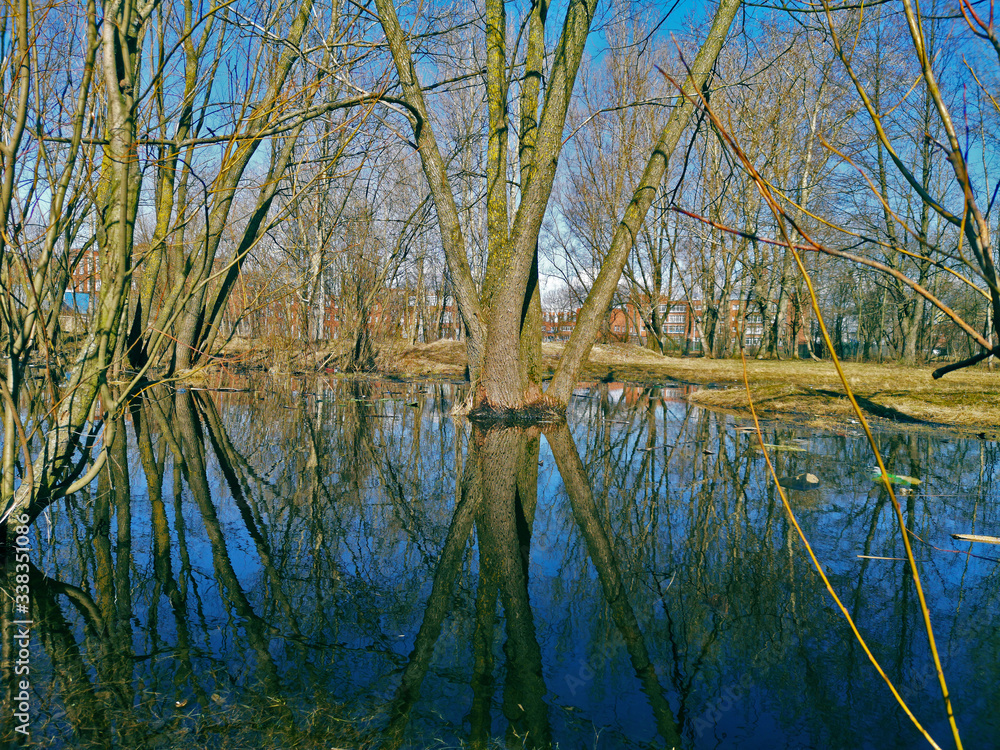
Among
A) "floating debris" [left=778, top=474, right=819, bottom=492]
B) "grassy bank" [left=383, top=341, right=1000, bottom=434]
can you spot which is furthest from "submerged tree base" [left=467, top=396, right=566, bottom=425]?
"floating debris" [left=778, top=474, right=819, bottom=492]

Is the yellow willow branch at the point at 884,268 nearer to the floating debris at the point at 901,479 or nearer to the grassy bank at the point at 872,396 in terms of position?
the floating debris at the point at 901,479

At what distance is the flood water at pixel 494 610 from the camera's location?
1.59m

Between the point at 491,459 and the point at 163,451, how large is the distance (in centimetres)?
254

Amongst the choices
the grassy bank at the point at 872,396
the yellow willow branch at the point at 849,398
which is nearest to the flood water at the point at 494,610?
the yellow willow branch at the point at 849,398

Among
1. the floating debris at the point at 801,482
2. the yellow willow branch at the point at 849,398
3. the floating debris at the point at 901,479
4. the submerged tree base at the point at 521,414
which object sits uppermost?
the yellow willow branch at the point at 849,398

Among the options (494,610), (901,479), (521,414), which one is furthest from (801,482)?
(521,414)

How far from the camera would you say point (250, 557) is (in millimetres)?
2684

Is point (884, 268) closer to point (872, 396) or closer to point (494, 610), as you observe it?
point (494, 610)

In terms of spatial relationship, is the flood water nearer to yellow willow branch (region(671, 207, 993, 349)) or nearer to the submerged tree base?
yellow willow branch (region(671, 207, 993, 349))

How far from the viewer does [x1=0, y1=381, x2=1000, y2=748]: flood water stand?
159cm

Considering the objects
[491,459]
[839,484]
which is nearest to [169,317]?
[491,459]

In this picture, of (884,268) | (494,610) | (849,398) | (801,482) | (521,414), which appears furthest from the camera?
(521,414)

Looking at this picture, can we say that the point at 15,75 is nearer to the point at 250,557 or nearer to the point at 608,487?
the point at 250,557

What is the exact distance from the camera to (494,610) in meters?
2.24
